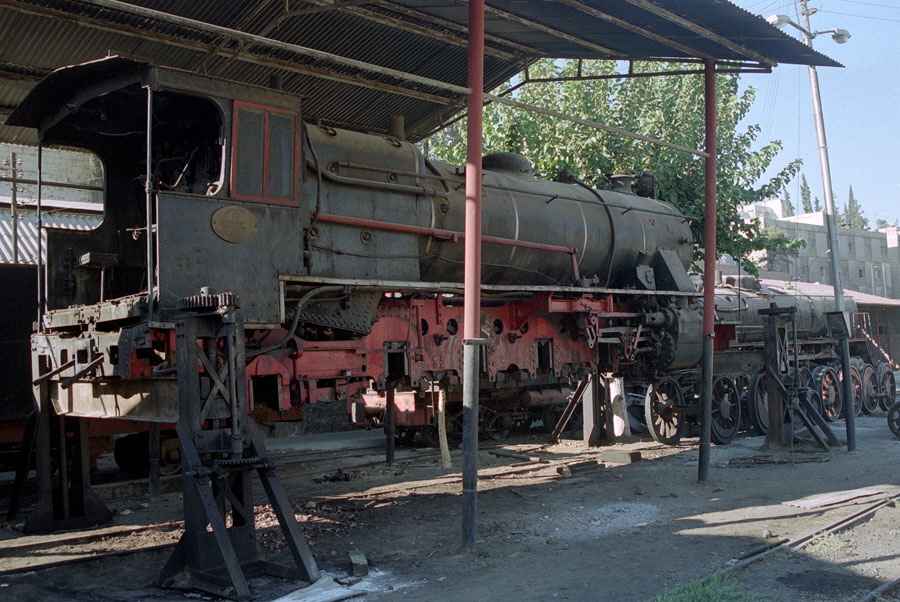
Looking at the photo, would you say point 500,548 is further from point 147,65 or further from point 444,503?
point 147,65

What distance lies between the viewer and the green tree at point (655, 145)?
1767 centimetres

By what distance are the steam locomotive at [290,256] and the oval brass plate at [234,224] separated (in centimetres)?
1

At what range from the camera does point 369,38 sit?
9.59 m

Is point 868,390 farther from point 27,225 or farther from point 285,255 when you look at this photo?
point 27,225

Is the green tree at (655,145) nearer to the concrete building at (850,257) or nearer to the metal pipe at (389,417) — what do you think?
the metal pipe at (389,417)

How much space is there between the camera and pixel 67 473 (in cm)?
789

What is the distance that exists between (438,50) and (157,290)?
5565 mm

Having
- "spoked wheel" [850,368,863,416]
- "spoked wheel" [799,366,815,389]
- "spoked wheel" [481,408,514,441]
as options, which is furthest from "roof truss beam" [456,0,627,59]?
"spoked wheel" [850,368,863,416]

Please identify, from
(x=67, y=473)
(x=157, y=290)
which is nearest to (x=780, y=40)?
(x=157, y=290)

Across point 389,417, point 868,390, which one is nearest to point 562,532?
point 389,417

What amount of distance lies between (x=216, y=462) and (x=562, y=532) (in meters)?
3.45

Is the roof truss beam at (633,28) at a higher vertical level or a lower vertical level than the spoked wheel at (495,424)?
higher

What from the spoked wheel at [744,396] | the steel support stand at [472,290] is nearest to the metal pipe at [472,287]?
the steel support stand at [472,290]

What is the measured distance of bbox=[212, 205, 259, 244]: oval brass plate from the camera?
646cm
